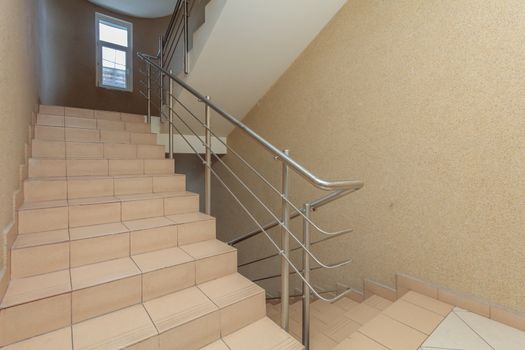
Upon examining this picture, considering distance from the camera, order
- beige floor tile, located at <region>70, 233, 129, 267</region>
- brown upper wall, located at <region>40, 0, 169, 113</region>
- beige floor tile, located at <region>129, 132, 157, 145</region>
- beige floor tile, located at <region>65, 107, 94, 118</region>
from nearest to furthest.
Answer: beige floor tile, located at <region>70, 233, 129, 267</region>, beige floor tile, located at <region>129, 132, 157, 145</region>, beige floor tile, located at <region>65, 107, 94, 118</region>, brown upper wall, located at <region>40, 0, 169, 113</region>

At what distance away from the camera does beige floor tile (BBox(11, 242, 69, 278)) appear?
4.15ft

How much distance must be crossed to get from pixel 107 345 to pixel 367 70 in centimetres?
232

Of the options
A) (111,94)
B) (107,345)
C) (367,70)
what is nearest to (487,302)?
(367,70)

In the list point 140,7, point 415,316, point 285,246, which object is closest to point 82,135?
point 285,246

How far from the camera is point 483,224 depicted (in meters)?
1.55

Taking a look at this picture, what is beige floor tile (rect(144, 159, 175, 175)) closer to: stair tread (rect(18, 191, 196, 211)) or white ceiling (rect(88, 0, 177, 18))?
stair tread (rect(18, 191, 196, 211))

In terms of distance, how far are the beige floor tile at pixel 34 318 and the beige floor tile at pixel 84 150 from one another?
1.42 meters

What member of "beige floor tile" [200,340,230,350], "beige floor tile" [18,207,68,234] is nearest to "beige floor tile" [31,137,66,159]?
"beige floor tile" [18,207,68,234]

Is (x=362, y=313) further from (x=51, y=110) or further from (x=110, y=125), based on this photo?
(x=51, y=110)

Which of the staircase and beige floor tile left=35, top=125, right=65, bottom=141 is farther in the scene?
beige floor tile left=35, top=125, right=65, bottom=141

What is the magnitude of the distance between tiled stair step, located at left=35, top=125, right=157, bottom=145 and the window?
109 inches

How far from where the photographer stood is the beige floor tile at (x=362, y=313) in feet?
5.70

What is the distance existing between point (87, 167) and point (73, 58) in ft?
11.2

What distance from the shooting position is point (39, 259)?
132cm
